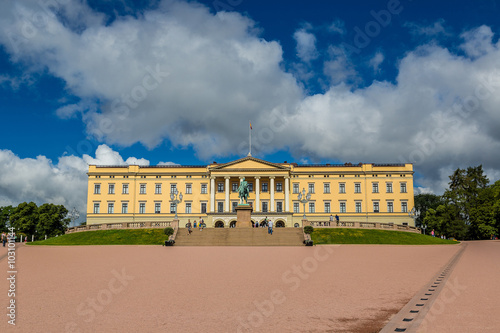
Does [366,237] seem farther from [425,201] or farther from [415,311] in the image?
[425,201]

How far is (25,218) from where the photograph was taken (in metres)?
86.1

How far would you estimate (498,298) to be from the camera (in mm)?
10852

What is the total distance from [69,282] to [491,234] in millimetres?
75465

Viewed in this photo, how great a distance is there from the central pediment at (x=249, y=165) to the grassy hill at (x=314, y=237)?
2465 centimetres

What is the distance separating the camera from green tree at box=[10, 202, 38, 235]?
85.3m

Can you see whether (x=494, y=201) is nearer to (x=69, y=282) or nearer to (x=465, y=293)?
(x=465, y=293)

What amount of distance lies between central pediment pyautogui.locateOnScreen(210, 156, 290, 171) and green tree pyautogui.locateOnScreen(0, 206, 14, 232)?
49427mm

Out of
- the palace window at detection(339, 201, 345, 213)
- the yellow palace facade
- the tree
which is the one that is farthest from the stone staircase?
the tree

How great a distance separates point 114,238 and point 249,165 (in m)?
33.0

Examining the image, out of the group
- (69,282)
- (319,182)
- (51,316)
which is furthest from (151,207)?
(51,316)

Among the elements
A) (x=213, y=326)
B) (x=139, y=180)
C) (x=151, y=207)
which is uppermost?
(x=139, y=180)

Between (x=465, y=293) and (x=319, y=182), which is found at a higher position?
(x=319, y=182)

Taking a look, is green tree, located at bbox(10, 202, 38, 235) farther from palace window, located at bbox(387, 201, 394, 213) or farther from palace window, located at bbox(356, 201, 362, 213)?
palace window, located at bbox(387, 201, 394, 213)

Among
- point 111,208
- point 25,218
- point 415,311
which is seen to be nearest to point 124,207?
point 111,208
